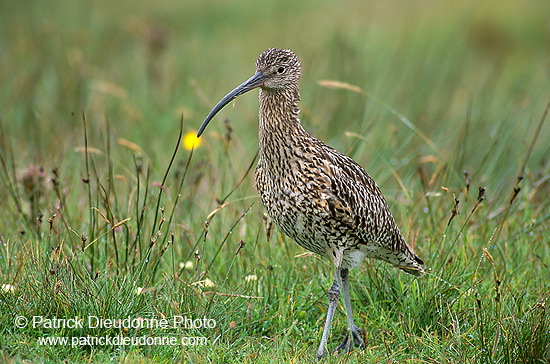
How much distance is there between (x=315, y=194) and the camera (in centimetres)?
496

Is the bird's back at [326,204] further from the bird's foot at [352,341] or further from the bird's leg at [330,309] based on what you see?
the bird's foot at [352,341]

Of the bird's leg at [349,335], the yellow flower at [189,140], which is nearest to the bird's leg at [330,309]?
the bird's leg at [349,335]

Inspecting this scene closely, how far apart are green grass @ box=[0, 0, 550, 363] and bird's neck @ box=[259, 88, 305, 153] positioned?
1.74 ft

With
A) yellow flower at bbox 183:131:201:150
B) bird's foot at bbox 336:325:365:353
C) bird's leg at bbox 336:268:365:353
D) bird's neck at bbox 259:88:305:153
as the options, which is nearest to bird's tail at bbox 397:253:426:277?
bird's leg at bbox 336:268:365:353

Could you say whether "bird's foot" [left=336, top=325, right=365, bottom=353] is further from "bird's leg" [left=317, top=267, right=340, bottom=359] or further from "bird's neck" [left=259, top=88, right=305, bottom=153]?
"bird's neck" [left=259, top=88, right=305, bottom=153]

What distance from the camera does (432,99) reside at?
32.0 ft

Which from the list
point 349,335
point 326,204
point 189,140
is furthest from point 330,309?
point 189,140

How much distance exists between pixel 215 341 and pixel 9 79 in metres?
6.52

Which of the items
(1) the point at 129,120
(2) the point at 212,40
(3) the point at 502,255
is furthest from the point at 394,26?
(3) the point at 502,255

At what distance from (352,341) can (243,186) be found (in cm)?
204

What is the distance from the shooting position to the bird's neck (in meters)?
5.18

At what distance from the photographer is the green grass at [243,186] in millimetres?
4715

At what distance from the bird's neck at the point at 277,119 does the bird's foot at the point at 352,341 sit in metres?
1.28

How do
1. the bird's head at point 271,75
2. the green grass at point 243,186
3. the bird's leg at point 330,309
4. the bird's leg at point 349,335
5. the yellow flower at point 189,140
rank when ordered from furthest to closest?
the yellow flower at point 189,140, the bird's head at point 271,75, the bird's leg at point 349,335, the bird's leg at point 330,309, the green grass at point 243,186
